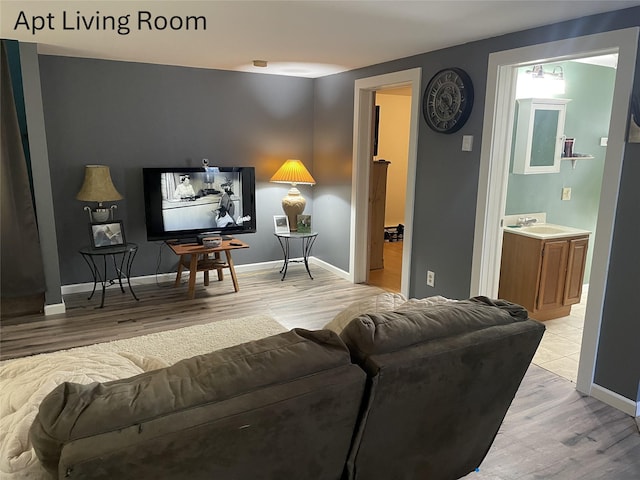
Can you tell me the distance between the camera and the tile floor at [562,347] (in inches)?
131

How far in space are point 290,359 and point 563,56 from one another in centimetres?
265

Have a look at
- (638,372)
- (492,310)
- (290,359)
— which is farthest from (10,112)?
(638,372)

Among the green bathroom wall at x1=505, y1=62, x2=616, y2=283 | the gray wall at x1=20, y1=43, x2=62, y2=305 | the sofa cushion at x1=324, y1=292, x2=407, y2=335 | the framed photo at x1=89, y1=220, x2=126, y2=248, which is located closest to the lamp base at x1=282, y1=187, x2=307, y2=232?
the framed photo at x1=89, y1=220, x2=126, y2=248

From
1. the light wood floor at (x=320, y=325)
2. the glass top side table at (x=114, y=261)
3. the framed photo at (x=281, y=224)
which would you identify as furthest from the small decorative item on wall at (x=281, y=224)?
the glass top side table at (x=114, y=261)

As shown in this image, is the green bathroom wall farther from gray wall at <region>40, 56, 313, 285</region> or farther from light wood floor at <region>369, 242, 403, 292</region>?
gray wall at <region>40, 56, 313, 285</region>

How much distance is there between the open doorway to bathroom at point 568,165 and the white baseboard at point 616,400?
2.41 ft

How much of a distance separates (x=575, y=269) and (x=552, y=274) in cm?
30

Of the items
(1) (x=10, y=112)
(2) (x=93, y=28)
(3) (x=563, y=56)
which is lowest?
(1) (x=10, y=112)

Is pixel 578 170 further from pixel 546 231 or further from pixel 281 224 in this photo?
pixel 281 224

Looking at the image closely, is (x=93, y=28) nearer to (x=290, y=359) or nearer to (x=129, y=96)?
(x=129, y=96)

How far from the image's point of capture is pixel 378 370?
1.47 m

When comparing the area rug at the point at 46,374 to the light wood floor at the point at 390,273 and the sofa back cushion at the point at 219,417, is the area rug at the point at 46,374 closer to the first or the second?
the sofa back cushion at the point at 219,417

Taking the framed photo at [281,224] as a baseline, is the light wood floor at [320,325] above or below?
below

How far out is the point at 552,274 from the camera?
390cm
